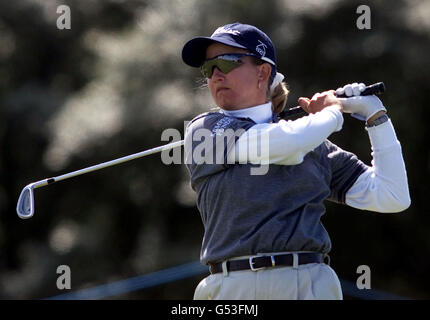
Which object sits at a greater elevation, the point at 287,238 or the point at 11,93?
the point at 11,93

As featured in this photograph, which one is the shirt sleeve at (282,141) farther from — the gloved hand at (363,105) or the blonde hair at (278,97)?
the blonde hair at (278,97)

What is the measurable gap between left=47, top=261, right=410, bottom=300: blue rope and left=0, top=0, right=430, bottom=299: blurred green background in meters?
0.08

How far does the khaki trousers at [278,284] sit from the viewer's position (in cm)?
273

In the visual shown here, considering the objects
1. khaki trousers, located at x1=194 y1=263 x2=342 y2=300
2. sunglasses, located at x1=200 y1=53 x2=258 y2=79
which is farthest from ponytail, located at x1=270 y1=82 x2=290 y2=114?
khaki trousers, located at x1=194 y1=263 x2=342 y2=300

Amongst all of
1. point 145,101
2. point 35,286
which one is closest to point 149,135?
point 145,101

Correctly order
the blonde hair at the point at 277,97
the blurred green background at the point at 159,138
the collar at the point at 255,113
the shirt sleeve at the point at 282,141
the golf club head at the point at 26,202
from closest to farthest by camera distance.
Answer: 1. the shirt sleeve at the point at 282,141
2. the collar at the point at 255,113
3. the blonde hair at the point at 277,97
4. the golf club head at the point at 26,202
5. the blurred green background at the point at 159,138

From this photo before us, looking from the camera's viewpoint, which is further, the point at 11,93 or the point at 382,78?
the point at 11,93

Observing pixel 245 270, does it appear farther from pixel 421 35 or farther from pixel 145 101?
pixel 145 101

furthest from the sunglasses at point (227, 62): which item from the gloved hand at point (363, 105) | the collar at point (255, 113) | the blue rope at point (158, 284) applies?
the blue rope at point (158, 284)

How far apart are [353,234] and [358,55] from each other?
5.49ft

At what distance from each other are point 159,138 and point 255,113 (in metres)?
5.16

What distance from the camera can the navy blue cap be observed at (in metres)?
2.98

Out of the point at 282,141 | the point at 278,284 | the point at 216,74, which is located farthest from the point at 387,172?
the point at 216,74

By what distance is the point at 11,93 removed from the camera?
10.7m
